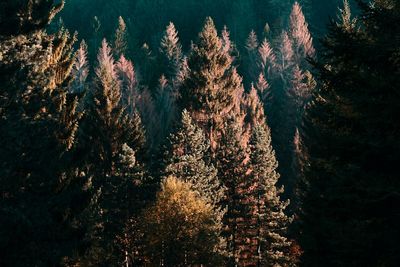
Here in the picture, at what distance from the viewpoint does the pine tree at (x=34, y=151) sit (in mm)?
14156

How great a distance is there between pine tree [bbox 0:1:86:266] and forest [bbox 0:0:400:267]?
0.05m

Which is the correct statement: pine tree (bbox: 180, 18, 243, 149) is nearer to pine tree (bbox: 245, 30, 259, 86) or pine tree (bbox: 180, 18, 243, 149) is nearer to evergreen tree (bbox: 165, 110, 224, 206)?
evergreen tree (bbox: 165, 110, 224, 206)

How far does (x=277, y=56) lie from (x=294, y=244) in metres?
47.6

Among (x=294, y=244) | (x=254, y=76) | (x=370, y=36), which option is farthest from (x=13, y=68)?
(x=254, y=76)

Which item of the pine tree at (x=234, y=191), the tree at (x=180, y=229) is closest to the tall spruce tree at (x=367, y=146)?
the tree at (x=180, y=229)

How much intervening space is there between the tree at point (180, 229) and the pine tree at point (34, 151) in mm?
7836

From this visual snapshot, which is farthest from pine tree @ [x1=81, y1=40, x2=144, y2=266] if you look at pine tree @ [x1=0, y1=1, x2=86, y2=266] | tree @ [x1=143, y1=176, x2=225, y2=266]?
pine tree @ [x1=0, y1=1, x2=86, y2=266]

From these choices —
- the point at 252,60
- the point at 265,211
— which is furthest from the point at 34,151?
the point at 252,60

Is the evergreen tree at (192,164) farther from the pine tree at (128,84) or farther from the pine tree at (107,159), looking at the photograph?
the pine tree at (128,84)

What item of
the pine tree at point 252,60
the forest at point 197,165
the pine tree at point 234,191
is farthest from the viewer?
the pine tree at point 252,60

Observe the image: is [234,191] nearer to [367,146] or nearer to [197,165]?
[197,165]

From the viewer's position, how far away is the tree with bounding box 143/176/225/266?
81.8 feet

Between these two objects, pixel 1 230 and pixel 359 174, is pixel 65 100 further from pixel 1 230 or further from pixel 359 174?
pixel 359 174

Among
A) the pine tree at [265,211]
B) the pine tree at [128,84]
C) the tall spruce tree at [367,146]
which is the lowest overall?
the tall spruce tree at [367,146]
